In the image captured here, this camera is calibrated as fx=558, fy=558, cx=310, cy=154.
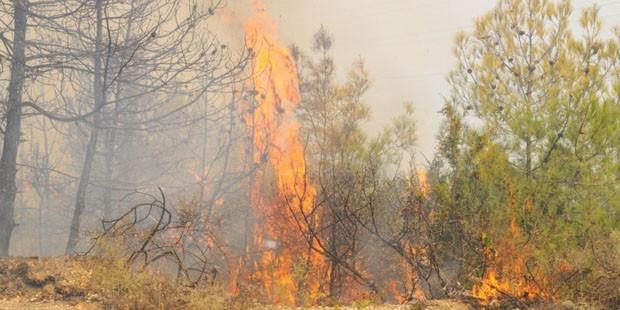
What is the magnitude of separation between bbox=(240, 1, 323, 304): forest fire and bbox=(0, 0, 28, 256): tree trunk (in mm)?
5124

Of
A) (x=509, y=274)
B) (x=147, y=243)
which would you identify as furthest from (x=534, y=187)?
(x=147, y=243)

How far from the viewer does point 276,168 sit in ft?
57.6

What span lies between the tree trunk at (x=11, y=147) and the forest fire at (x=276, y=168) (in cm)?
512

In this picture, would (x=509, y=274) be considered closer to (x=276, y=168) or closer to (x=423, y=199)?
(x=423, y=199)

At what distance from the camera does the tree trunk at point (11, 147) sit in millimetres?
10211

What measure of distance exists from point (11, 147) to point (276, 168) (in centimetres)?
855

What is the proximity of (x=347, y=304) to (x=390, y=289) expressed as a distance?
690 centimetres

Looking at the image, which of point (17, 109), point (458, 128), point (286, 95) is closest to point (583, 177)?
point (458, 128)

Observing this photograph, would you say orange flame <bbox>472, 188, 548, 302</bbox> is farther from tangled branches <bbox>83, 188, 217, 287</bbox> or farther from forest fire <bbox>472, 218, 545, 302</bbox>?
tangled branches <bbox>83, 188, 217, 287</bbox>

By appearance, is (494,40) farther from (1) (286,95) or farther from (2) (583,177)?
(1) (286,95)

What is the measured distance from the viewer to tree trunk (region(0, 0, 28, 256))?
33.5 feet

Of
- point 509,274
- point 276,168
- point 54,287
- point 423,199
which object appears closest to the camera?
point 54,287

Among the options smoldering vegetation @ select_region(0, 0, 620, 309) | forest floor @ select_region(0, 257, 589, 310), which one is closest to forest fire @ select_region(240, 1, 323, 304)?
smoldering vegetation @ select_region(0, 0, 620, 309)

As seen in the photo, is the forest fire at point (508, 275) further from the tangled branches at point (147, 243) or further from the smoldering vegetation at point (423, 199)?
the tangled branches at point (147, 243)
